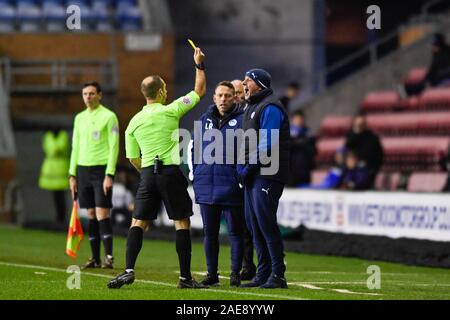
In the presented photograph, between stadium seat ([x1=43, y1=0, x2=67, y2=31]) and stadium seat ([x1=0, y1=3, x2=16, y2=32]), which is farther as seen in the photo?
stadium seat ([x1=43, y1=0, x2=67, y2=31])

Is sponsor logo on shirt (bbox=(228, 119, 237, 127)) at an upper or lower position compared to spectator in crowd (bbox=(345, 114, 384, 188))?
upper

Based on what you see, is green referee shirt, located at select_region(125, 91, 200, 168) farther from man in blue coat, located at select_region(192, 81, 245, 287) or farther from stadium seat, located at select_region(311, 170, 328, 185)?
stadium seat, located at select_region(311, 170, 328, 185)

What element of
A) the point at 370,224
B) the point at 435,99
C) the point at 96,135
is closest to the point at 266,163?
the point at 96,135

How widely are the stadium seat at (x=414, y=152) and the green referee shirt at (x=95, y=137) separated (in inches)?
334

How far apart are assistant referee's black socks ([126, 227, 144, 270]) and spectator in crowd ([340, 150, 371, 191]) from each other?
27.6 feet

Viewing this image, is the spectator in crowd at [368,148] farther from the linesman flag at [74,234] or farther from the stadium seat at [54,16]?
the stadium seat at [54,16]

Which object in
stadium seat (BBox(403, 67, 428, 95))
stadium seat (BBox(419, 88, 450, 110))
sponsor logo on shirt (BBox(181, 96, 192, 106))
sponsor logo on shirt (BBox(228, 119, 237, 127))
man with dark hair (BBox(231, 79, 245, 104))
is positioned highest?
stadium seat (BBox(403, 67, 428, 95))

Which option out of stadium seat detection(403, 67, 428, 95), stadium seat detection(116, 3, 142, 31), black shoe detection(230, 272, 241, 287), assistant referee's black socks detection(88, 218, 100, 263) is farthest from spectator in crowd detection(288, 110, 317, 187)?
black shoe detection(230, 272, 241, 287)

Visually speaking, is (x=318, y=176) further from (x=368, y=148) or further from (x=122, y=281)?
(x=122, y=281)

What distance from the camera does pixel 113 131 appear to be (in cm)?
1586

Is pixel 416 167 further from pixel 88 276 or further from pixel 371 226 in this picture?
pixel 88 276

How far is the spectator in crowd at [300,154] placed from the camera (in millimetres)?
23828

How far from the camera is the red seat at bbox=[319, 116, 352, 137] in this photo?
26.9 meters
